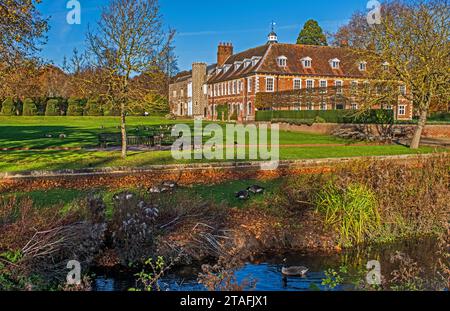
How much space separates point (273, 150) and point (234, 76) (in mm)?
35130

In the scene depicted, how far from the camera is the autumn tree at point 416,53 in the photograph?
21906 millimetres

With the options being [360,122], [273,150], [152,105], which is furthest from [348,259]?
[360,122]

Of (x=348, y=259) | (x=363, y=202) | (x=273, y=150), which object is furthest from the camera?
(x=273, y=150)

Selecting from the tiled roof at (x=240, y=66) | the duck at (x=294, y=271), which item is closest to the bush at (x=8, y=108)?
the tiled roof at (x=240, y=66)

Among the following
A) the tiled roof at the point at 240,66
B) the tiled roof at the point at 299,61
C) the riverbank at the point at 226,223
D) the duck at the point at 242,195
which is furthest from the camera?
the tiled roof at the point at 240,66

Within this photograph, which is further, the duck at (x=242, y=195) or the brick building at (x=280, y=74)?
the brick building at (x=280, y=74)

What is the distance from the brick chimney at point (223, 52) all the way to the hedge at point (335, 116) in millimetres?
19795

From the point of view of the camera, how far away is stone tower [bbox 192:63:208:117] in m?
68.1

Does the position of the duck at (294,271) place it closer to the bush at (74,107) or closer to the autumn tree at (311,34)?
the bush at (74,107)

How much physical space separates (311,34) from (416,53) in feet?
166

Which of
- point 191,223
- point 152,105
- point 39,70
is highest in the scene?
point 39,70

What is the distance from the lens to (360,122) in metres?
30.3

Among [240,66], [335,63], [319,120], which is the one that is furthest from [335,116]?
[240,66]

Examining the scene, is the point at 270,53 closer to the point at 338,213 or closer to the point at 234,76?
the point at 234,76
